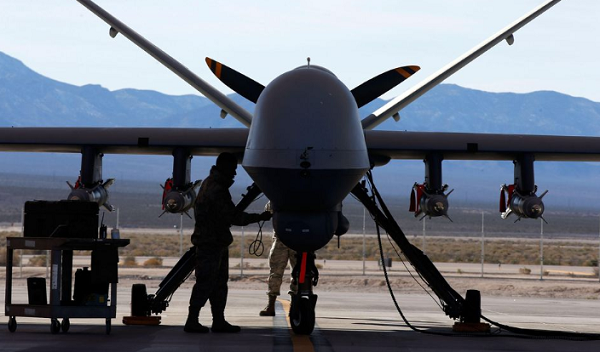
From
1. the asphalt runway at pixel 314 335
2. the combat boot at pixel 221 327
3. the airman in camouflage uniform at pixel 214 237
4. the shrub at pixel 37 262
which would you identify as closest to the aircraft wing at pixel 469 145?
the asphalt runway at pixel 314 335

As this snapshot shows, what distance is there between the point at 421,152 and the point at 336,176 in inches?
203

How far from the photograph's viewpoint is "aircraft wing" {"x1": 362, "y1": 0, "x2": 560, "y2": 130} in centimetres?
1778

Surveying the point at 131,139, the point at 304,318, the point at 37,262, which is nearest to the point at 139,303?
the point at 131,139

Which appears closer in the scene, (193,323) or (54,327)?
(54,327)

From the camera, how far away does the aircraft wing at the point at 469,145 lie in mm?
17250

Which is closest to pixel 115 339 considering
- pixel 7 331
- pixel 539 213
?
pixel 7 331

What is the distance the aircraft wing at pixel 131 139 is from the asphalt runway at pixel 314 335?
296 centimetres

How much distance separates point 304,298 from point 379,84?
404 centimetres

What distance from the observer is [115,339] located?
13062 millimetres

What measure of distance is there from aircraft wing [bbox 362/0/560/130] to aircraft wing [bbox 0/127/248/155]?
233 centimetres

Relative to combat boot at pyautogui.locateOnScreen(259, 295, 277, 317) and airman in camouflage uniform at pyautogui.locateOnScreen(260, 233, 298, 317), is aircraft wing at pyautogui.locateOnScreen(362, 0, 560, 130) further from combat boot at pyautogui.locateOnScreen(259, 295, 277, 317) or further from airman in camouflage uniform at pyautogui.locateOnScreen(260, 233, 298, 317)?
combat boot at pyautogui.locateOnScreen(259, 295, 277, 317)

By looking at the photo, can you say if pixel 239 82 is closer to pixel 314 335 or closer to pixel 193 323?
pixel 193 323

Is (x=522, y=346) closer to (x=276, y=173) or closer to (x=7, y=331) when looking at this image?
(x=276, y=173)

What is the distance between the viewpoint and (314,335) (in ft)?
46.3
